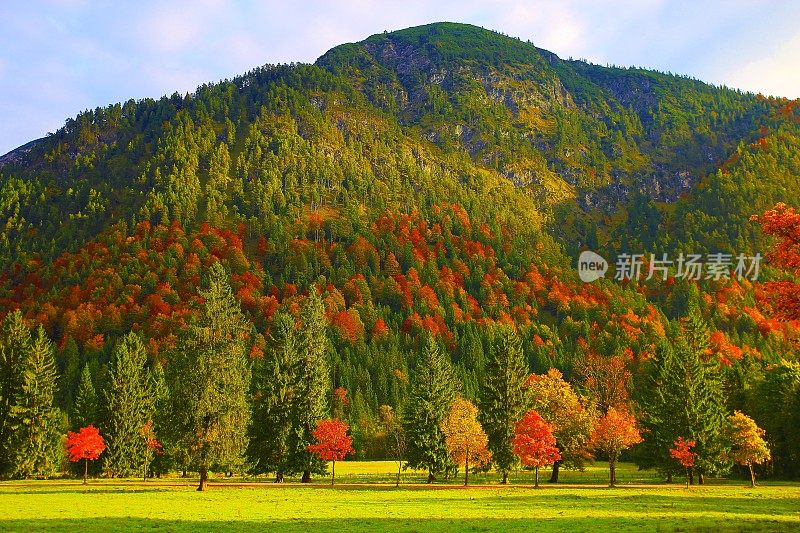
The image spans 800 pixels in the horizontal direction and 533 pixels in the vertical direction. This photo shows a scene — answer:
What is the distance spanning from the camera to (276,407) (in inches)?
3091

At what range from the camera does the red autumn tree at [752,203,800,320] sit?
2517 centimetres

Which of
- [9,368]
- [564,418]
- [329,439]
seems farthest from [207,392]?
[564,418]

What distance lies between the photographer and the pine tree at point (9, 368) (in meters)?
77.6

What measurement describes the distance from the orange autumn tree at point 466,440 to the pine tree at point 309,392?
15587 millimetres

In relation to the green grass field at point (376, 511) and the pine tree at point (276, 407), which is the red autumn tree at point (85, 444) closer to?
the green grass field at point (376, 511)

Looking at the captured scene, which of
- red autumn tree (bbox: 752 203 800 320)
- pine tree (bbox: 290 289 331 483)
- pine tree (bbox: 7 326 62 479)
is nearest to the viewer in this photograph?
red autumn tree (bbox: 752 203 800 320)

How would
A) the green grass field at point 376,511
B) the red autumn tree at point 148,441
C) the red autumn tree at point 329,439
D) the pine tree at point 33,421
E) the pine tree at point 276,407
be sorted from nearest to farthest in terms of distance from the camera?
the green grass field at point 376,511 < the red autumn tree at point 329,439 < the pine tree at point 276,407 < the pine tree at point 33,421 < the red autumn tree at point 148,441

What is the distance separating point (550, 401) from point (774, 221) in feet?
209

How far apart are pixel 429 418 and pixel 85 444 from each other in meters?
42.0

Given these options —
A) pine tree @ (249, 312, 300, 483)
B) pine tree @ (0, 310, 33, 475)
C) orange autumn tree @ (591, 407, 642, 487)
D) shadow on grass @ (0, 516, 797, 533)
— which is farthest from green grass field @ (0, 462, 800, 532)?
pine tree @ (0, 310, 33, 475)

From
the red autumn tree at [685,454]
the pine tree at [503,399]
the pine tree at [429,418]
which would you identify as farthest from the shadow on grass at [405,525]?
the pine tree at [429,418]

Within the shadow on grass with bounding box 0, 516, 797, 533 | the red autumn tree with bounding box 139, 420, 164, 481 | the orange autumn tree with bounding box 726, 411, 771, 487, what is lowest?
the red autumn tree with bounding box 139, 420, 164, 481

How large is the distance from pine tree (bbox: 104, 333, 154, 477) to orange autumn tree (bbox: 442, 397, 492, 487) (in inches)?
1627

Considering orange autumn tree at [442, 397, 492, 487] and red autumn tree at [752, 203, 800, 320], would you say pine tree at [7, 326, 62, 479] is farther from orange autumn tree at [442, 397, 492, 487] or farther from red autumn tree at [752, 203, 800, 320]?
red autumn tree at [752, 203, 800, 320]
